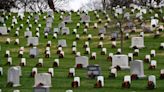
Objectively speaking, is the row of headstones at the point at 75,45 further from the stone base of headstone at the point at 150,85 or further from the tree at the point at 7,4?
the tree at the point at 7,4

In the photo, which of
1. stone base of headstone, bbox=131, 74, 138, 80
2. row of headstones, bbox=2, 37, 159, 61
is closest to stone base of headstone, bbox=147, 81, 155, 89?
stone base of headstone, bbox=131, 74, 138, 80

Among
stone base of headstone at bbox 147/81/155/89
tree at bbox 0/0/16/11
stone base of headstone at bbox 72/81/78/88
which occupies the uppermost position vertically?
tree at bbox 0/0/16/11

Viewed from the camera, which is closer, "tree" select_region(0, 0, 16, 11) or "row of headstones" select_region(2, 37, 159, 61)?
"row of headstones" select_region(2, 37, 159, 61)

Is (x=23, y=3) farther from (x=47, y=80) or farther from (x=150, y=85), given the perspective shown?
(x=150, y=85)

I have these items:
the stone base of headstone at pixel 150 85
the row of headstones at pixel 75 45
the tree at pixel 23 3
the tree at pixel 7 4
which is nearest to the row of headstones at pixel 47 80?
the stone base of headstone at pixel 150 85

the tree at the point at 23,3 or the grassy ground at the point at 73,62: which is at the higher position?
the tree at the point at 23,3

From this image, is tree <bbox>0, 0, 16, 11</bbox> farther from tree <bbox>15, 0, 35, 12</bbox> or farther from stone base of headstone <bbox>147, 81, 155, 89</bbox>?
stone base of headstone <bbox>147, 81, 155, 89</bbox>

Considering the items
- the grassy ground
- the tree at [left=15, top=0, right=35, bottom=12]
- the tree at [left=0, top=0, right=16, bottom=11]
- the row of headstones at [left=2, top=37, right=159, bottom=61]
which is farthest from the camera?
the tree at [left=15, top=0, right=35, bottom=12]

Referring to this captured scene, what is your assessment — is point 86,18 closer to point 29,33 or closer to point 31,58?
point 29,33

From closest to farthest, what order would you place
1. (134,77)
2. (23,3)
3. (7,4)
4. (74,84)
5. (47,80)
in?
1. (74,84)
2. (47,80)
3. (134,77)
4. (7,4)
5. (23,3)

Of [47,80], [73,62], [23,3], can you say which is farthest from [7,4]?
[47,80]

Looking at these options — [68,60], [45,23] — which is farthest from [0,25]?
[68,60]

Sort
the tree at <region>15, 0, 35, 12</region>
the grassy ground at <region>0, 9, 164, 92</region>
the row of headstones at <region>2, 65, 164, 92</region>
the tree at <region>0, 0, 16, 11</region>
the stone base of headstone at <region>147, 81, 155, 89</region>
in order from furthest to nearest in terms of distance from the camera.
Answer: the tree at <region>15, 0, 35, 12</region>, the tree at <region>0, 0, 16, 11</region>, the grassy ground at <region>0, 9, 164, 92</region>, the row of headstones at <region>2, 65, 164, 92</region>, the stone base of headstone at <region>147, 81, 155, 89</region>

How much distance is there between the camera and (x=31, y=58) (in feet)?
75.8
